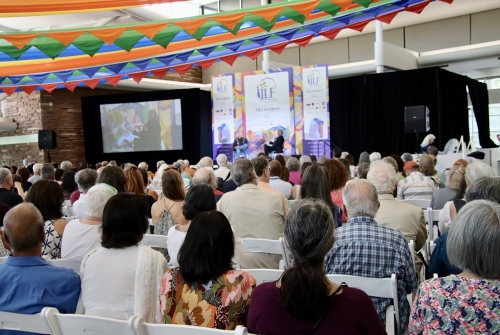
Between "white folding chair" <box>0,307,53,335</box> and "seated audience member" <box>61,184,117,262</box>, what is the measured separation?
988mm

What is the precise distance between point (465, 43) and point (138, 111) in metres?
10.5

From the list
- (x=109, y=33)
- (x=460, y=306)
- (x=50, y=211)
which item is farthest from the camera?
(x=109, y=33)

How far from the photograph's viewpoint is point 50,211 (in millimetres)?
3576

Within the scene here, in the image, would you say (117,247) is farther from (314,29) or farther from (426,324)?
(314,29)

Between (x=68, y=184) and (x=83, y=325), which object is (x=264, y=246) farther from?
(x=68, y=184)

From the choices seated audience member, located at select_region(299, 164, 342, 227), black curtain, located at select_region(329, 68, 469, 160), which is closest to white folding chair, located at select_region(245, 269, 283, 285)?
seated audience member, located at select_region(299, 164, 342, 227)

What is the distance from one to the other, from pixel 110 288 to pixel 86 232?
2.86 ft

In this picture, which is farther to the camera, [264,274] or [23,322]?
[264,274]

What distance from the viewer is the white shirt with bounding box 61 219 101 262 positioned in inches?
123

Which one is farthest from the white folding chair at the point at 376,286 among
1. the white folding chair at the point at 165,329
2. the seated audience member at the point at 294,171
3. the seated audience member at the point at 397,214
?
the seated audience member at the point at 294,171

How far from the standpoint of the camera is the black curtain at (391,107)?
41.9 ft

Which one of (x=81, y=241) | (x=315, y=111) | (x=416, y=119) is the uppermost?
(x=315, y=111)

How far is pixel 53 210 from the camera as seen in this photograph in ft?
11.7

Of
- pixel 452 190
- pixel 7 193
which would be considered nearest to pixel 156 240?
pixel 7 193
